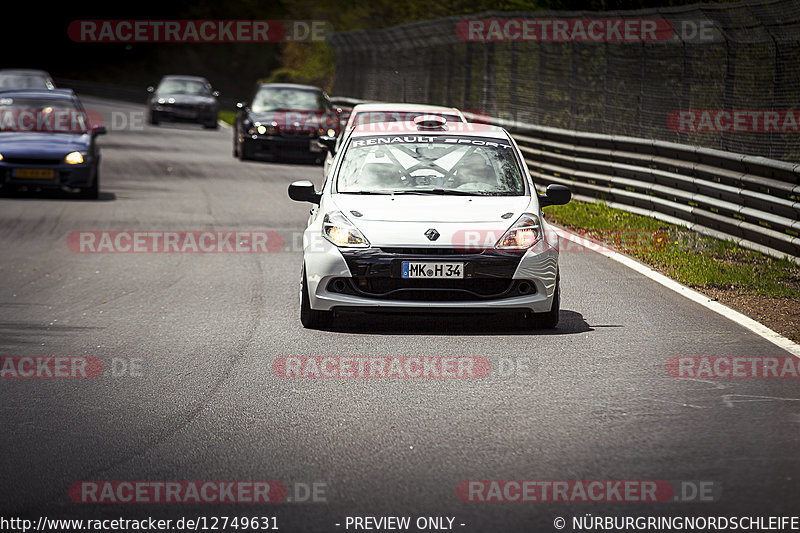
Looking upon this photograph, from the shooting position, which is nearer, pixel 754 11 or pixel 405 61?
pixel 754 11

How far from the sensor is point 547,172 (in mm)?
20562

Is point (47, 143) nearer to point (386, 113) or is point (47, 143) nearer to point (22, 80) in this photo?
point (386, 113)

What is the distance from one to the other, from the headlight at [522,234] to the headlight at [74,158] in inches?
459

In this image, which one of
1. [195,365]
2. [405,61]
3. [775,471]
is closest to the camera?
[775,471]

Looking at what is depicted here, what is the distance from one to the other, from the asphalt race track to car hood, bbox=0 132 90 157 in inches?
298

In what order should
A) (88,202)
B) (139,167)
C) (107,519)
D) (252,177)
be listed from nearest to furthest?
(107,519) → (88,202) → (252,177) → (139,167)

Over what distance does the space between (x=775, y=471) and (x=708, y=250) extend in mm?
8306

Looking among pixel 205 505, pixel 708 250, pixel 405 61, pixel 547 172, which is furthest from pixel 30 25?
pixel 205 505

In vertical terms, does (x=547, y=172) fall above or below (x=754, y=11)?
below

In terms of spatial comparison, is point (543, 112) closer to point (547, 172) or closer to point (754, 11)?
point (547, 172)
